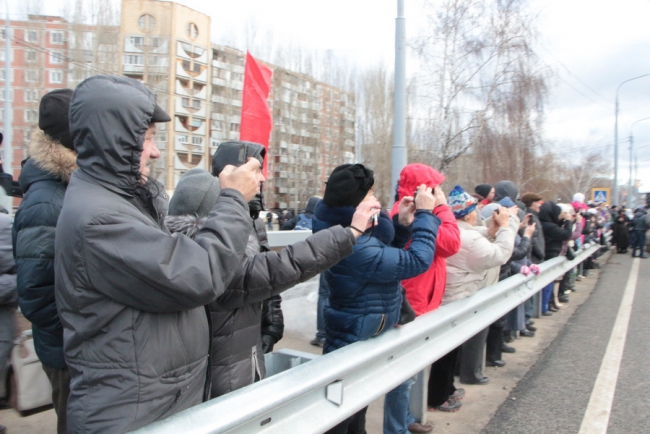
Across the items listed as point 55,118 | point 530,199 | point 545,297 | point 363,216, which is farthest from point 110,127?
point 545,297

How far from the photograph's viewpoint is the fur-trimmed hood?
2477 mm

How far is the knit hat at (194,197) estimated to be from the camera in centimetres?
251

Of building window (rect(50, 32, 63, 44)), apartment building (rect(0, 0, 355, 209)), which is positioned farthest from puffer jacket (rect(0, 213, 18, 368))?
building window (rect(50, 32, 63, 44))

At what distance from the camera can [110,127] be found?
5.33 feet

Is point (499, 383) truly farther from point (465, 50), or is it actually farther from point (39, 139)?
point (465, 50)

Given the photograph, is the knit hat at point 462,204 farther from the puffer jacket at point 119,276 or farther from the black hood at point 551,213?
the black hood at point 551,213

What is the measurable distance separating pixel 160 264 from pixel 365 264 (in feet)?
4.86

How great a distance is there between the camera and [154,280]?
155 centimetres

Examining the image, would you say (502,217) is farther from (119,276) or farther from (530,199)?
(119,276)

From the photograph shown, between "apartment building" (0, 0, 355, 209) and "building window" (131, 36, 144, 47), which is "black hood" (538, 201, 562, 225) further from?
"building window" (131, 36, 144, 47)

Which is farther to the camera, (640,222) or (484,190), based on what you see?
(640,222)

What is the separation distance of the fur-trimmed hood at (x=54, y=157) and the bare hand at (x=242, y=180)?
3.27ft

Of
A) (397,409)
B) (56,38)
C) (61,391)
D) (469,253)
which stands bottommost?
(397,409)

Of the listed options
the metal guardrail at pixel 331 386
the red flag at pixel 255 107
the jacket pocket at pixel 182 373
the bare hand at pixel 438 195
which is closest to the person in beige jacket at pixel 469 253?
the metal guardrail at pixel 331 386
